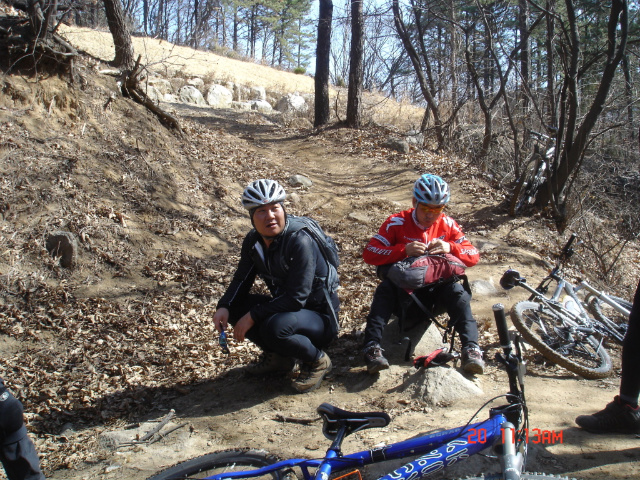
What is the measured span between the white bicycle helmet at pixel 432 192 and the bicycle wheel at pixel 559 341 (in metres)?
1.09

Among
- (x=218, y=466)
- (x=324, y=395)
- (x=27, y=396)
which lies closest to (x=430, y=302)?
(x=324, y=395)

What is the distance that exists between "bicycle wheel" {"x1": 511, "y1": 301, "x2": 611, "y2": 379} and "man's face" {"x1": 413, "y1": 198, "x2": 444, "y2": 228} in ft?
3.22

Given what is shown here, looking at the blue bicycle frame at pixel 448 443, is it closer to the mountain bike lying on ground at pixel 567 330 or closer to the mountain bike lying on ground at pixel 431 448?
the mountain bike lying on ground at pixel 431 448

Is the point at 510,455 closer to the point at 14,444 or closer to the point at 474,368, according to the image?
the point at 474,368

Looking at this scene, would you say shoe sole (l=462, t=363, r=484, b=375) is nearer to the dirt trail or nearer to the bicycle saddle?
the dirt trail

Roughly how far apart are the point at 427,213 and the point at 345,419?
2202mm

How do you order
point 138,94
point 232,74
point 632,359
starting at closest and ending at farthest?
point 632,359 < point 138,94 < point 232,74

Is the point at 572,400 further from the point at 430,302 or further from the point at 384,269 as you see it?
the point at 384,269

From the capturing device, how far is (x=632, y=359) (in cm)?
282

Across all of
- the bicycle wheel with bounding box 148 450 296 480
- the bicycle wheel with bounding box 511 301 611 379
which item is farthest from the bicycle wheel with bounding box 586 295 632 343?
the bicycle wheel with bounding box 148 450 296 480

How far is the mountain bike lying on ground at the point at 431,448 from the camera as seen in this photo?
1.92 metres

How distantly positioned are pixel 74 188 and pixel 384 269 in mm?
3943

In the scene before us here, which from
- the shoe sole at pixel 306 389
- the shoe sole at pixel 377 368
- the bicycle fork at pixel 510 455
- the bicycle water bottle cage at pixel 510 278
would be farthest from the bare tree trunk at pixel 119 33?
the bicycle fork at pixel 510 455

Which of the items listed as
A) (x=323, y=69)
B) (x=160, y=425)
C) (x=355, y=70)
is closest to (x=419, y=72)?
(x=355, y=70)
